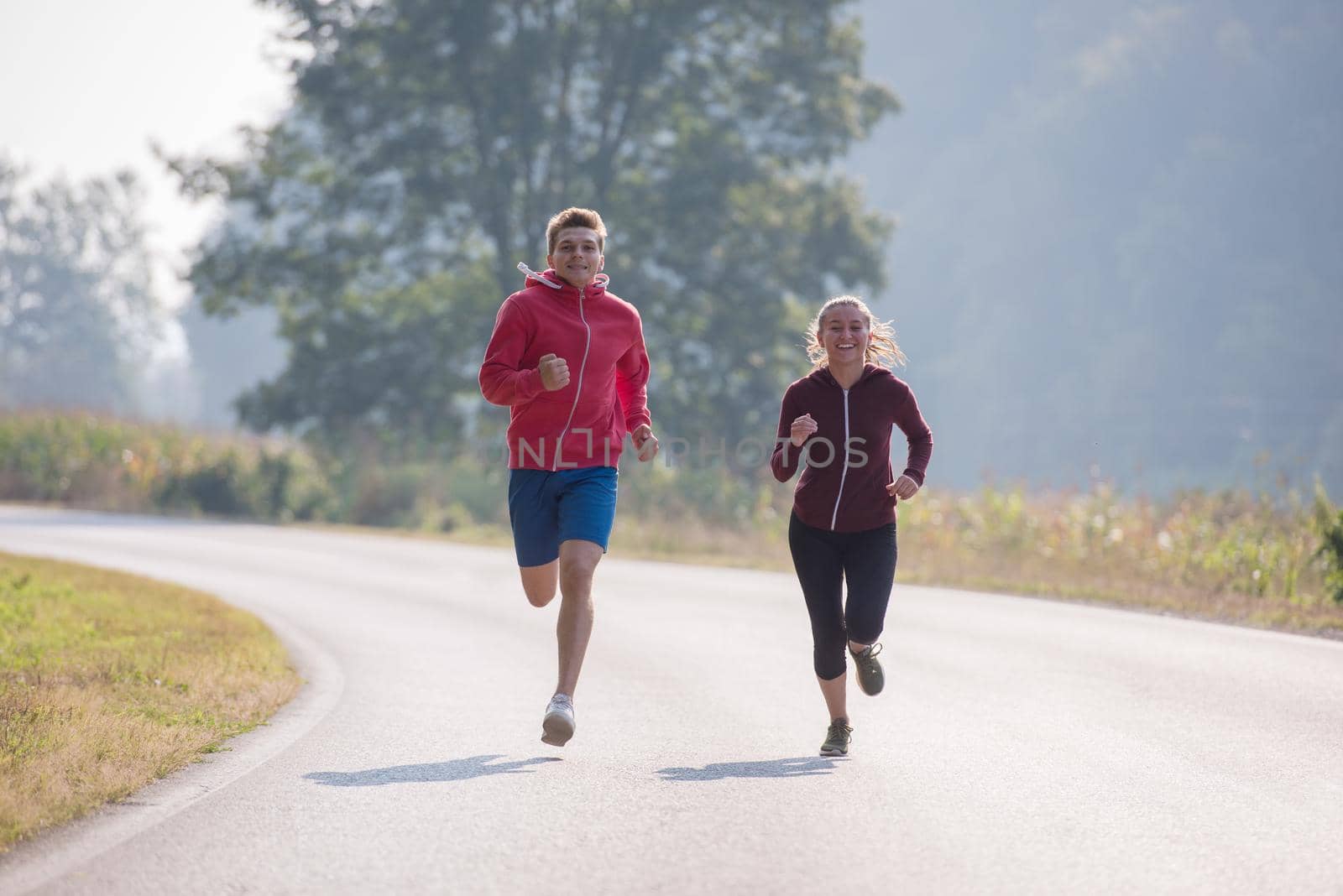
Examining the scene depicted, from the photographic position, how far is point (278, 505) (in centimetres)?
3005

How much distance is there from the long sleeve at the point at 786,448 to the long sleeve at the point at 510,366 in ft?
3.49

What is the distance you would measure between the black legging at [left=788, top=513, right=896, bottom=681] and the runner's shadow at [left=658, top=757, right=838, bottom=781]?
18.6 inches

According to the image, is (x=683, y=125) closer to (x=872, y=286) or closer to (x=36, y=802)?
(x=872, y=286)

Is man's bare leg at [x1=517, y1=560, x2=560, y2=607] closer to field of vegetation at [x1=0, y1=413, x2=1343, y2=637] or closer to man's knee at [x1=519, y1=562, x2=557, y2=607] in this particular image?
man's knee at [x1=519, y1=562, x2=557, y2=607]

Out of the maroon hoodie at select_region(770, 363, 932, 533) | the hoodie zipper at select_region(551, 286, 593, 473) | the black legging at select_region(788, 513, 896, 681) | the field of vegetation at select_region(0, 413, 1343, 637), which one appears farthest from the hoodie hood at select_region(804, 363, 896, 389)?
the field of vegetation at select_region(0, 413, 1343, 637)

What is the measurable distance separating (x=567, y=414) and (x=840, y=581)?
55.8 inches

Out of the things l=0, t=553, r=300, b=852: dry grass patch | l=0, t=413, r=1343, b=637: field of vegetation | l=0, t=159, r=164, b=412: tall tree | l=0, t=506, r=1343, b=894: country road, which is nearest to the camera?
l=0, t=506, r=1343, b=894: country road

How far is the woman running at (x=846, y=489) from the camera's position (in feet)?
23.3

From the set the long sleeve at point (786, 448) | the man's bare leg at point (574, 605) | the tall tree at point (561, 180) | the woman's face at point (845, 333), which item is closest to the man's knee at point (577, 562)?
the man's bare leg at point (574, 605)

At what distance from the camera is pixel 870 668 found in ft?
23.9

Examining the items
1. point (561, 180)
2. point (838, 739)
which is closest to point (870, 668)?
point (838, 739)

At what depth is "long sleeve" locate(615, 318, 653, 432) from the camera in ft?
24.4

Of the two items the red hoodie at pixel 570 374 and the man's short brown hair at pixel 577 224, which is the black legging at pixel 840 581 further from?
the man's short brown hair at pixel 577 224

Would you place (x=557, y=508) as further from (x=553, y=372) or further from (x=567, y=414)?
(x=553, y=372)
